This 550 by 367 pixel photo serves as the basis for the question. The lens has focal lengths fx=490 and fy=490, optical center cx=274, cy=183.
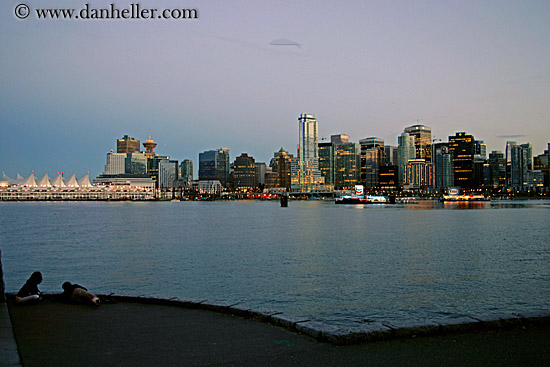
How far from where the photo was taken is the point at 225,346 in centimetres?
847

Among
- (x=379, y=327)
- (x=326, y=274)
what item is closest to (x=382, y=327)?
(x=379, y=327)

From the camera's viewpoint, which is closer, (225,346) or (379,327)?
(225,346)

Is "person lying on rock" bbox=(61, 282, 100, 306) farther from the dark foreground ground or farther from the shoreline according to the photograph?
the shoreline

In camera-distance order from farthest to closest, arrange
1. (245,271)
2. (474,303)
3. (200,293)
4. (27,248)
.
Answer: (27,248) < (245,271) < (200,293) < (474,303)

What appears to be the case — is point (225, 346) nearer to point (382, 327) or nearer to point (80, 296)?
point (382, 327)

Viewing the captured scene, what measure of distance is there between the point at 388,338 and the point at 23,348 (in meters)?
6.35

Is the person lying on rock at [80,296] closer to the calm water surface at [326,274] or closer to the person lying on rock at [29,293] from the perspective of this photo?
the person lying on rock at [29,293]

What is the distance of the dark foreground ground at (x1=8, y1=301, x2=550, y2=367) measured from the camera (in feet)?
25.3

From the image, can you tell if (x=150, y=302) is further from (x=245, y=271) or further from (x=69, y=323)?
(x=245, y=271)

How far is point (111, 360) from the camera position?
7855 mm

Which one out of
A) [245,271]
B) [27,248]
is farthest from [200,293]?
[27,248]

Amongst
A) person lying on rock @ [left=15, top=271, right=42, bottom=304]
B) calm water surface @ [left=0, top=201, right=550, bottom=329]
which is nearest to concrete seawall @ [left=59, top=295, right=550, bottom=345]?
calm water surface @ [left=0, top=201, right=550, bottom=329]

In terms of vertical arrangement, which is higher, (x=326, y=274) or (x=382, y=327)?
(x=382, y=327)

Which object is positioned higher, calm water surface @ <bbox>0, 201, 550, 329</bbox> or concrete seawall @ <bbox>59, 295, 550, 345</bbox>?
concrete seawall @ <bbox>59, 295, 550, 345</bbox>
